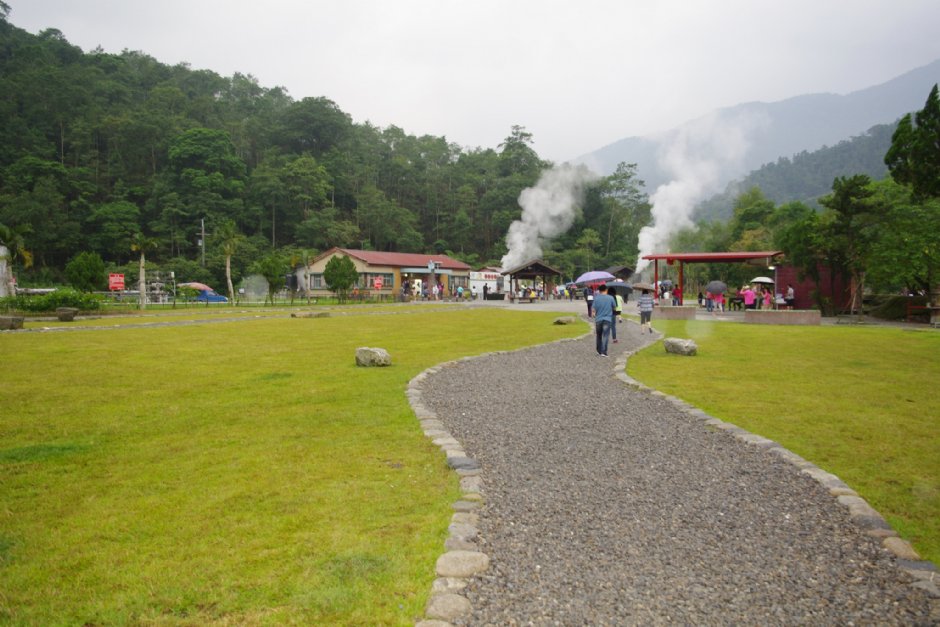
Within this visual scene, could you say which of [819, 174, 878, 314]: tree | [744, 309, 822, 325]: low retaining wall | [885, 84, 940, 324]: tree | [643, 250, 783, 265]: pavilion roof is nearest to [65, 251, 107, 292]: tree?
[643, 250, 783, 265]: pavilion roof

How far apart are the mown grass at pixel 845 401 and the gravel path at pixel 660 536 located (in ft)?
1.67

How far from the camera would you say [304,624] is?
2572mm

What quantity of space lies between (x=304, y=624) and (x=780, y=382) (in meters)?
8.69

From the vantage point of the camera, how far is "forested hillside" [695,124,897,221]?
359ft

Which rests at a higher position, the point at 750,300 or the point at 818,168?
the point at 818,168

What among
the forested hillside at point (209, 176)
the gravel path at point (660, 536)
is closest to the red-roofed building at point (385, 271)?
the forested hillside at point (209, 176)

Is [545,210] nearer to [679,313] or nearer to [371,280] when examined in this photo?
[371,280]

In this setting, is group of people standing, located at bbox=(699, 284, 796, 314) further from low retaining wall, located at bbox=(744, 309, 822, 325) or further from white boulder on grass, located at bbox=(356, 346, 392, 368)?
white boulder on grass, located at bbox=(356, 346, 392, 368)

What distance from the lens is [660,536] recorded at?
11.6 ft

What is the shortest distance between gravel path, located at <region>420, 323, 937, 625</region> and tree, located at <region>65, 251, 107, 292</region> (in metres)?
30.6

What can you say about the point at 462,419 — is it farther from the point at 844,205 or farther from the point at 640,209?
the point at 640,209

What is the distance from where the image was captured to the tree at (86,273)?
2905 centimetres

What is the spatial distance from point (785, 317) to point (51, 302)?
3075cm

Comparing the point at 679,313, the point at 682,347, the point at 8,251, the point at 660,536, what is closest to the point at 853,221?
the point at 679,313
